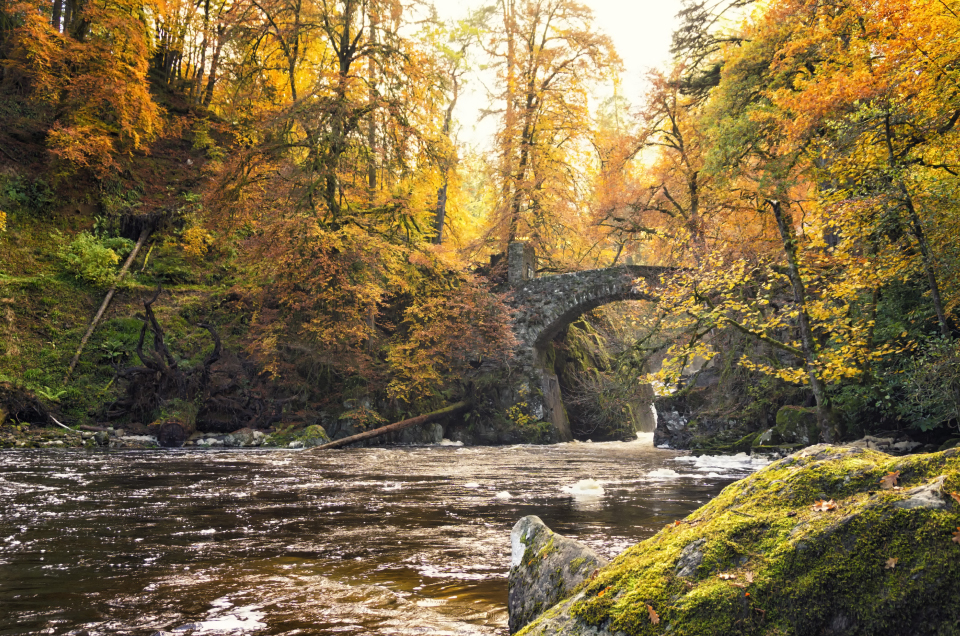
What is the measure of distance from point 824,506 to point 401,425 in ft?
51.0

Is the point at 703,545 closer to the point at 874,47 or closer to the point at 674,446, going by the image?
the point at 874,47

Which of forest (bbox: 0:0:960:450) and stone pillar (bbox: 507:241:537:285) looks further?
stone pillar (bbox: 507:241:537:285)

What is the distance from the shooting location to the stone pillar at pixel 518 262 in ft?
68.7

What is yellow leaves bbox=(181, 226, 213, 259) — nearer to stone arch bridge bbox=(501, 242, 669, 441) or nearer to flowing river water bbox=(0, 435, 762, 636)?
stone arch bridge bbox=(501, 242, 669, 441)

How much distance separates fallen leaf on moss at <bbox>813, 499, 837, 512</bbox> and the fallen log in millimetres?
12570

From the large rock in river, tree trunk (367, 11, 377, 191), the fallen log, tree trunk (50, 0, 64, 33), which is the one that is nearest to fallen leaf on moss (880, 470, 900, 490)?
the large rock in river

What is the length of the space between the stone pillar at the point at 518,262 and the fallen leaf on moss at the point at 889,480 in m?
19.0

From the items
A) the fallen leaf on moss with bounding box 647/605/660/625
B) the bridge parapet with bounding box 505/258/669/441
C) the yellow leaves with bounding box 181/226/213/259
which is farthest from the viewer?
the yellow leaves with bounding box 181/226/213/259

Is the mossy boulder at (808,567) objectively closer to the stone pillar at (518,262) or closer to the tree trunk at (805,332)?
the tree trunk at (805,332)

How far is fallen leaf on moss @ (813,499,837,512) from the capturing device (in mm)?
1808

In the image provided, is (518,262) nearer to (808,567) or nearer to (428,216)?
(428,216)

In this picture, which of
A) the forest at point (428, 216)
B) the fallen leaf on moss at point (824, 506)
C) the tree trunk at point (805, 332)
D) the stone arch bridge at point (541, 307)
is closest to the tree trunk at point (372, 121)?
the forest at point (428, 216)

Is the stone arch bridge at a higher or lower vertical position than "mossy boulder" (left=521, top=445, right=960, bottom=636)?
higher

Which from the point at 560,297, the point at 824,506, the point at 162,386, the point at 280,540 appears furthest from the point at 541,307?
the point at 824,506
